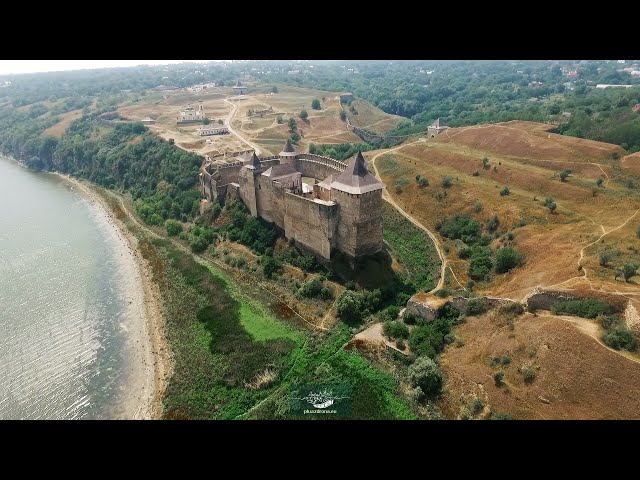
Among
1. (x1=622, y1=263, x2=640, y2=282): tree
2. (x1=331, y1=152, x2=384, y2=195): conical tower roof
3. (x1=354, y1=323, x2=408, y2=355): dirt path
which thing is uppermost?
(x1=331, y1=152, x2=384, y2=195): conical tower roof

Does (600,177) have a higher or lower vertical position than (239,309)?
higher

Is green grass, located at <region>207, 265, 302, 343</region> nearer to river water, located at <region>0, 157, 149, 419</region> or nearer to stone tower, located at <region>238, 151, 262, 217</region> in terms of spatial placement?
river water, located at <region>0, 157, 149, 419</region>

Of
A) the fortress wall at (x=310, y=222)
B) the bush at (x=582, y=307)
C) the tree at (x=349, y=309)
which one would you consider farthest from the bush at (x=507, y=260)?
the fortress wall at (x=310, y=222)

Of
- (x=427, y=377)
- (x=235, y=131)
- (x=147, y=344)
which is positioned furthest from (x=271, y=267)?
(x=235, y=131)

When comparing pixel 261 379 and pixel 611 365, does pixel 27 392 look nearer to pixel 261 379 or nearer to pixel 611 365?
pixel 261 379

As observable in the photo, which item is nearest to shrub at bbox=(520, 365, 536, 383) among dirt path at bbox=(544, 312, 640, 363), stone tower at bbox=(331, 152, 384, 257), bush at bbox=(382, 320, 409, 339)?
dirt path at bbox=(544, 312, 640, 363)

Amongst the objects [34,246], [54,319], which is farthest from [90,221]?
[54,319]
